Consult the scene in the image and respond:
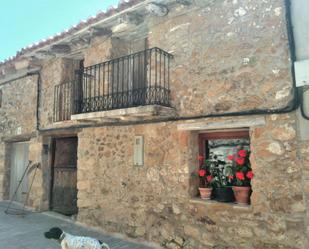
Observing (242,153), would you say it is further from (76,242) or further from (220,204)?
(76,242)

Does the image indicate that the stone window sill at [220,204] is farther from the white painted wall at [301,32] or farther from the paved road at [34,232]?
the paved road at [34,232]

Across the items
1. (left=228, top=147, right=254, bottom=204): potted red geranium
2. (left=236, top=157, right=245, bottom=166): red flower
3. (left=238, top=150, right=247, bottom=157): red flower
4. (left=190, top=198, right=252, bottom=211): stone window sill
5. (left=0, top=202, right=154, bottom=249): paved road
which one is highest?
(left=238, top=150, right=247, bottom=157): red flower

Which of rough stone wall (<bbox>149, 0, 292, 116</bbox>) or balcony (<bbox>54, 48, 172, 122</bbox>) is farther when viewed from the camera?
balcony (<bbox>54, 48, 172, 122</bbox>)

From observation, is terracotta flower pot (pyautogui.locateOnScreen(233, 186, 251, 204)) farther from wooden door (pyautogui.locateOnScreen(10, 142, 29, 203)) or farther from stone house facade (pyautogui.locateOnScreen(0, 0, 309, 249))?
wooden door (pyautogui.locateOnScreen(10, 142, 29, 203))

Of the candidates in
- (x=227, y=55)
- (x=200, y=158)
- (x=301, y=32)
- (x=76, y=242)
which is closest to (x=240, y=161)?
(x=200, y=158)

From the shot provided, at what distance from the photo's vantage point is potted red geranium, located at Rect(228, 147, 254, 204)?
13.5 feet

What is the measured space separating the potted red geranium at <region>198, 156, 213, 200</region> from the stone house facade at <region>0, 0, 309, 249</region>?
126 millimetres

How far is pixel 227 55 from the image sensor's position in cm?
441

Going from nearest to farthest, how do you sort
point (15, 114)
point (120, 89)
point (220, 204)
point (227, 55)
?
A: point (220, 204), point (227, 55), point (120, 89), point (15, 114)

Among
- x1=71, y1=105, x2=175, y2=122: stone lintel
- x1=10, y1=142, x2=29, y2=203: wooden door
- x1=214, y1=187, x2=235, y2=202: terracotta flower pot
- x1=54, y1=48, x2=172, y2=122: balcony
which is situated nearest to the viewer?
x1=214, y1=187, x2=235, y2=202: terracotta flower pot

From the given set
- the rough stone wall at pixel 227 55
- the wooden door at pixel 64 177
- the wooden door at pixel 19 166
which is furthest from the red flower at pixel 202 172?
the wooden door at pixel 19 166

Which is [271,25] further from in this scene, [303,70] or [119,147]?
[119,147]

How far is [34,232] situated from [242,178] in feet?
14.6

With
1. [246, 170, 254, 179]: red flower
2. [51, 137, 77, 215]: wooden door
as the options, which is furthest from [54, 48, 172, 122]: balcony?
[246, 170, 254, 179]: red flower
